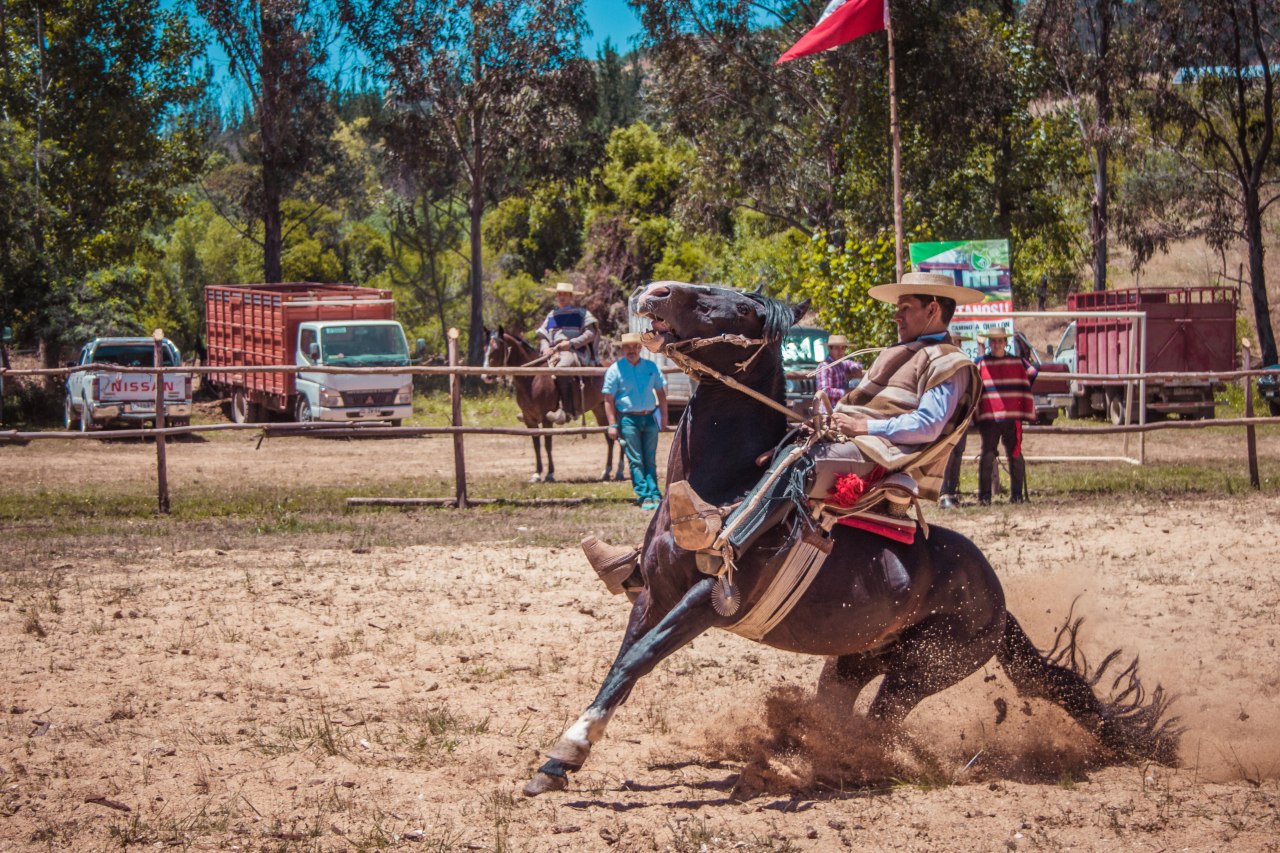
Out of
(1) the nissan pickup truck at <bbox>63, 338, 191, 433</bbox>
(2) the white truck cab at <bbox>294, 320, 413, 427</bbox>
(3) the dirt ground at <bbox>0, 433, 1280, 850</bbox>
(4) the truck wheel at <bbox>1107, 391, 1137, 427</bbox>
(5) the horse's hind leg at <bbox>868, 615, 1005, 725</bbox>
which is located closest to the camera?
(3) the dirt ground at <bbox>0, 433, 1280, 850</bbox>

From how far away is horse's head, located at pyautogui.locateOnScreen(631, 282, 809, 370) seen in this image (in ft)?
15.6

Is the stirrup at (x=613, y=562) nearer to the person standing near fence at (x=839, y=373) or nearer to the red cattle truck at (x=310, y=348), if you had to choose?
the person standing near fence at (x=839, y=373)

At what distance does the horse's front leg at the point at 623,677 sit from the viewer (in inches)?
181

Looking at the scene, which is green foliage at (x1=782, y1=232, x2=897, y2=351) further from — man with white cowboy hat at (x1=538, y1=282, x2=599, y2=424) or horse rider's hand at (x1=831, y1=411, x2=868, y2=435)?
horse rider's hand at (x1=831, y1=411, x2=868, y2=435)

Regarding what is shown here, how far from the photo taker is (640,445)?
1352 cm

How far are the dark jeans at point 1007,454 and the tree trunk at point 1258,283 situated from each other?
1898 centimetres

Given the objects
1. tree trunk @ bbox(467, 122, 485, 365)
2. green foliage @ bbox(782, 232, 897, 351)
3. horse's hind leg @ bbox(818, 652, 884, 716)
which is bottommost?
horse's hind leg @ bbox(818, 652, 884, 716)

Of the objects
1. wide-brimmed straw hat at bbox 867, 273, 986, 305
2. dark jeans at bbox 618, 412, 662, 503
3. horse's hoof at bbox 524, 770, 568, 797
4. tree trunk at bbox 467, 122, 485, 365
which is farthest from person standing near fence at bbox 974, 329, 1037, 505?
tree trunk at bbox 467, 122, 485, 365

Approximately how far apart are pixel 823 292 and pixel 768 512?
1465 cm

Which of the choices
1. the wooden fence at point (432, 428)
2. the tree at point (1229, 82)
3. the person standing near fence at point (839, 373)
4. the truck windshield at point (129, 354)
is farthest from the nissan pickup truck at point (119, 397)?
the tree at point (1229, 82)

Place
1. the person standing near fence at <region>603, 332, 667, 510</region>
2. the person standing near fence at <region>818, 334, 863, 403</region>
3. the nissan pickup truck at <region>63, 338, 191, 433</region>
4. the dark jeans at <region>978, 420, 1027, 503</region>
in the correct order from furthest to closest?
1. the nissan pickup truck at <region>63, 338, 191, 433</region>
2. the person standing near fence at <region>603, 332, 667, 510</region>
3. the dark jeans at <region>978, 420, 1027, 503</region>
4. the person standing near fence at <region>818, 334, 863, 403</region>

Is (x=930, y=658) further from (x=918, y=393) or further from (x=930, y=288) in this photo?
(x=930, y=288)

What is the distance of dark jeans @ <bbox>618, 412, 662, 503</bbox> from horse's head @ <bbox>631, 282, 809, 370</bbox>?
27.1 ft

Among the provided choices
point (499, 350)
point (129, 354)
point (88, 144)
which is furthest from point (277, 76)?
point (499, 350)
